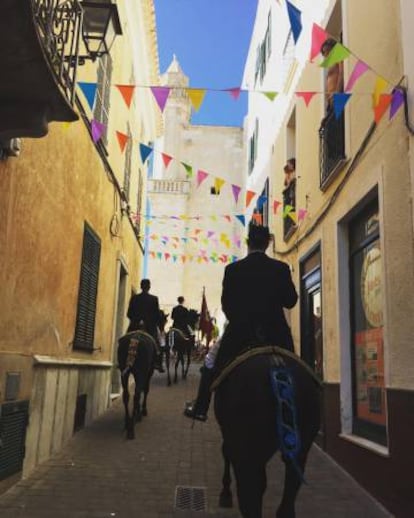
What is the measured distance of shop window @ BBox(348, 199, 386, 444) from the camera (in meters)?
6.27

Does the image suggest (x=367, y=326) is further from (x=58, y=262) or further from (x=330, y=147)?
(x=58, y=262)

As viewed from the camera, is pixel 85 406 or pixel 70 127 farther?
pixel 85 406

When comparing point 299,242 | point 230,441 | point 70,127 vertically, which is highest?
point 70,127

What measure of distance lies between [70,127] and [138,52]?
297 inches

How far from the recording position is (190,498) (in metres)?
5.47

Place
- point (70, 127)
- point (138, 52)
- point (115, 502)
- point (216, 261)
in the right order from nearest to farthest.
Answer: point (115, 502)
point (70, 127)
point (138, 52)
point (216, 261)

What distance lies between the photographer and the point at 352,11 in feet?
24.8

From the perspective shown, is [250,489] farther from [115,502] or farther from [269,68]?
[269,68]

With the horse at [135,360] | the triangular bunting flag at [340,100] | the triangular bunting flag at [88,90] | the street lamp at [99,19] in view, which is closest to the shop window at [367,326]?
the triangular bunting flag at [340,100]

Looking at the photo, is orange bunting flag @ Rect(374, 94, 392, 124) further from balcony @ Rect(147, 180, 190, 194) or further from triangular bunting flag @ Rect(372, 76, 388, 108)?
balcony @ Rect(147, 180, 190, 194)

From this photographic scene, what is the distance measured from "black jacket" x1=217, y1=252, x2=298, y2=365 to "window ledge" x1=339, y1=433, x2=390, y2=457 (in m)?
1.99

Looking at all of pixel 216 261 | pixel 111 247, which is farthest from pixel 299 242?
pixel 216 261


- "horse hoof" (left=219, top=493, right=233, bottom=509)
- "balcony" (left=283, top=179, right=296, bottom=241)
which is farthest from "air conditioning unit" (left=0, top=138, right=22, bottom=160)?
"balcony" (left=283, top=179, right=296, bottom=241)

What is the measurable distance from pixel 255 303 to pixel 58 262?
344cm
